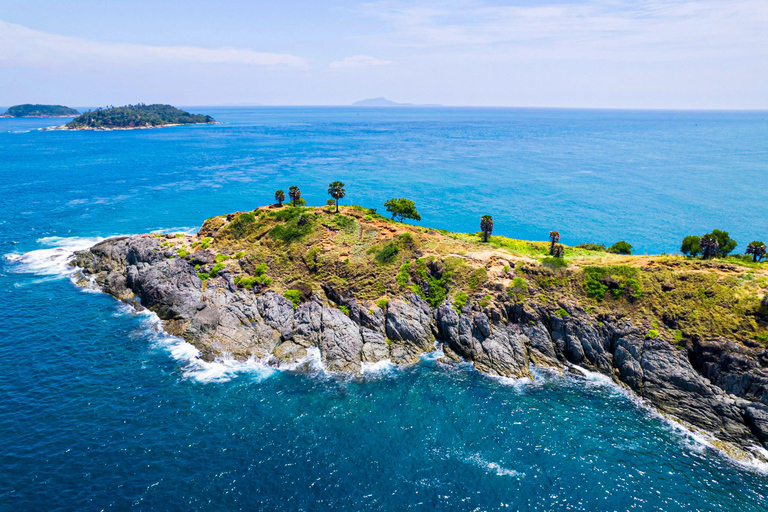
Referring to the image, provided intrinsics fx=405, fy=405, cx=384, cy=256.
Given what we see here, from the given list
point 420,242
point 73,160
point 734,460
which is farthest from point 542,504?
point 73,160

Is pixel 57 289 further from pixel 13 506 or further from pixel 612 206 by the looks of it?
pixel 612 206

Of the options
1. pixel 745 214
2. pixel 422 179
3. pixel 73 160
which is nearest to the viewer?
pixel 745 214

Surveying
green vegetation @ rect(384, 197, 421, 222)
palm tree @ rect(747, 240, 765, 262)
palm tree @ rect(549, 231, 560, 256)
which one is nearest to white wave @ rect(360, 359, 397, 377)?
Result: palm tree @ rect(549, 231, 560, 256)

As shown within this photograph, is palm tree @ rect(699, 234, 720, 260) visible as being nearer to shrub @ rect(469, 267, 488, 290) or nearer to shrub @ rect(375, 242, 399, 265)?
shrub @ rect(469, 267, 488, 290)

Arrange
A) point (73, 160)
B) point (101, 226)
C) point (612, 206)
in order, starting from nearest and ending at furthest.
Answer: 1. point (101, 226)
2. point (612, 206)
3. point (73, 160)

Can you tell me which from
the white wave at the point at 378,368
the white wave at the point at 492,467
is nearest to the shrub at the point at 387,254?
the white wave at the point at 378,368

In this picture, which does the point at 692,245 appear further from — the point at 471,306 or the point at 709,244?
the point at 471,306

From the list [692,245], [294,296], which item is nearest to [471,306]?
[294,296]
